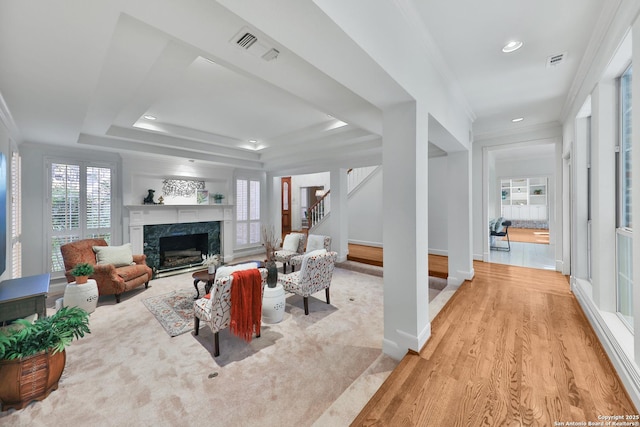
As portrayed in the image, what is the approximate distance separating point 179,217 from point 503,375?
20.6 feet

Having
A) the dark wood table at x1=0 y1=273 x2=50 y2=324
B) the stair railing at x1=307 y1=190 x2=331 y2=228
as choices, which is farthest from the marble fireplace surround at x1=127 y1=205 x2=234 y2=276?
the dark wood table at x1=0 y1=273 x2=50 y2=324

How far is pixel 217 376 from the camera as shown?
222 cm

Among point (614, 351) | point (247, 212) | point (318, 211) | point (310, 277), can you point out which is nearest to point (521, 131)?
point (614, 351)

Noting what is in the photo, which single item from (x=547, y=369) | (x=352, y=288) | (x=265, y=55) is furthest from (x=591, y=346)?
(x=265, y=55)

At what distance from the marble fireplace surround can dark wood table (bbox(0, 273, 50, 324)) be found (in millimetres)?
2647

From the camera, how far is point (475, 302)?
322 centimetres

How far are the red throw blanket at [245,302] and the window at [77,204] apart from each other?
157 inches

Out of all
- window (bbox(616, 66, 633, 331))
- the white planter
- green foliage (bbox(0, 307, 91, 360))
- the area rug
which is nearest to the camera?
green foliage (bbox(0, 307, 91, 360))

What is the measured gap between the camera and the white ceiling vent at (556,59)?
2.40m

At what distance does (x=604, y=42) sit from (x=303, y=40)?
8.34 ft

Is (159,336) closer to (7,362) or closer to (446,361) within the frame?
(7,362)

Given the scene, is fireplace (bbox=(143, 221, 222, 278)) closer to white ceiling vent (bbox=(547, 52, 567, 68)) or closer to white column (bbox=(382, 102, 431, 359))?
white column (bbox=(382, 102, 431, 359))

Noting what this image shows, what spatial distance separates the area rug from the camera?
121 inches

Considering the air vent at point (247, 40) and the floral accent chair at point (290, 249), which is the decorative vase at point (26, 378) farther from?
the floral accent chair at point (290, 249)
